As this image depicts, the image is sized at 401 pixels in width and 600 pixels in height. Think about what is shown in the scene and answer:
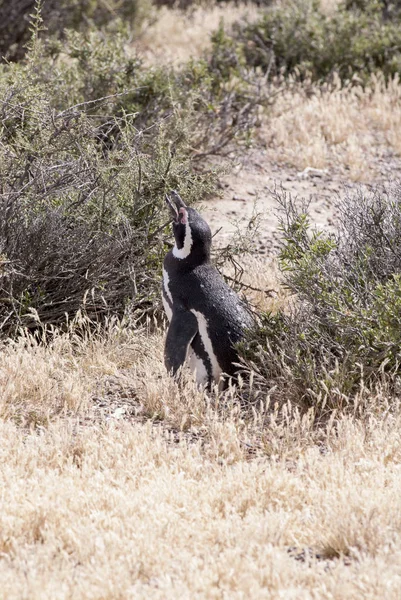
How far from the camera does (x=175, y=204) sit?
18.9 feet

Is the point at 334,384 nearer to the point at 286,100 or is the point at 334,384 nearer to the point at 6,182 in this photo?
the point at 6,182

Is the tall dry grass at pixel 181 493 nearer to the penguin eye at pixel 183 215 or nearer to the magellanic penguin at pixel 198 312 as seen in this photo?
the magellanic penguin at pixel 198 312

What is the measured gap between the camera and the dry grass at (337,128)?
31.8 ft

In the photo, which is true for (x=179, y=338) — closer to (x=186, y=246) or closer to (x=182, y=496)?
(x=186, y=246)

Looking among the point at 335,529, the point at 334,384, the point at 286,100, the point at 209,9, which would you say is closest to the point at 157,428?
the point at 334,384

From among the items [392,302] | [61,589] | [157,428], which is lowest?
[157,428]

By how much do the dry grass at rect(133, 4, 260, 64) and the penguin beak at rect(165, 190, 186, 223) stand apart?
695 cm

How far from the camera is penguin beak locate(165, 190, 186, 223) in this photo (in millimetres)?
5617

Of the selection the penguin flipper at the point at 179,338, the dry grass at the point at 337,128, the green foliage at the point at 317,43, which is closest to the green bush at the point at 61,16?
the green foliage at the point at 317,43

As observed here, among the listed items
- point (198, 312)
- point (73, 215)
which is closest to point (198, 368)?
point (198, 312)

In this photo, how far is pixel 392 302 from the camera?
505 cm

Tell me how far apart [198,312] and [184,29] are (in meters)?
10.4

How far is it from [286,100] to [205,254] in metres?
5.85

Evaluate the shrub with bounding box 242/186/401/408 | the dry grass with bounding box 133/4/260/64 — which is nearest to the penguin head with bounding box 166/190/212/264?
the shrub with bounding box 242/186/401/408
